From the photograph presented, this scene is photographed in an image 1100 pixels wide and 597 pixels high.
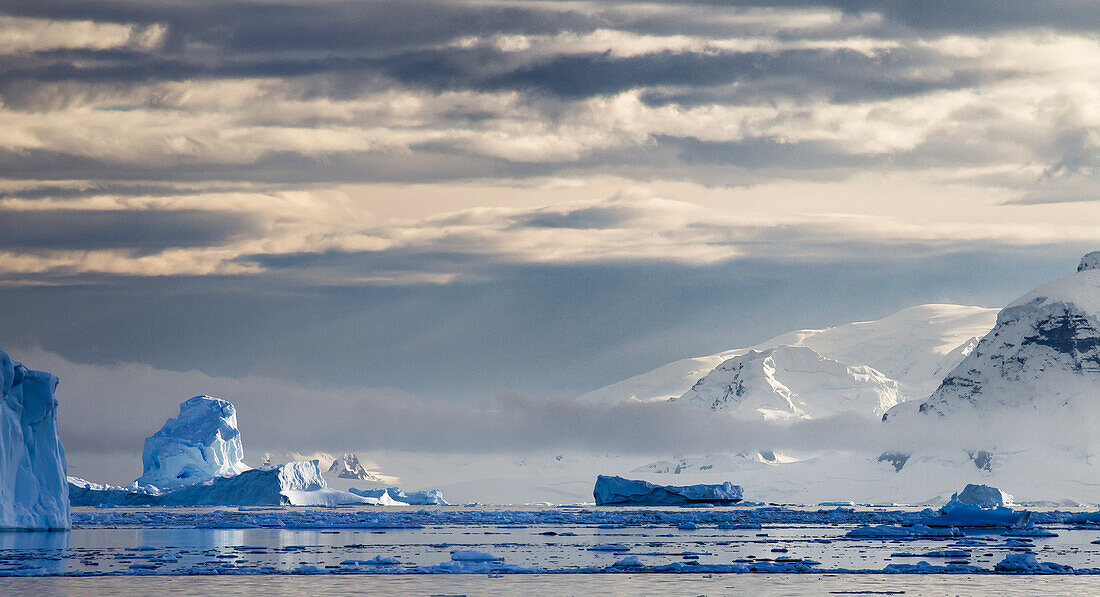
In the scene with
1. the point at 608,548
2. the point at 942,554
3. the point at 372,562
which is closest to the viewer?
the point at 372,562

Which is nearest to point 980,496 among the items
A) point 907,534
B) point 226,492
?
point 907,534

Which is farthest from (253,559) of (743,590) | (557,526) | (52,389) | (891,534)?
(557,526)

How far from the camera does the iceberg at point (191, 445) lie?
13900 centimetres

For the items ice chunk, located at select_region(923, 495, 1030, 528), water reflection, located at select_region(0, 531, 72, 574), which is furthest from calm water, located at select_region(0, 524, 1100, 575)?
ice chunk, located at select_region(923, 495, 1030, 528)

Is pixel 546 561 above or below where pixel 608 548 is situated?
below

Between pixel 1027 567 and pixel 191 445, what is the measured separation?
107 meters

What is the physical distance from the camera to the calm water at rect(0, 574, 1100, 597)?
123 ft

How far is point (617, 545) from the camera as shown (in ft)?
192

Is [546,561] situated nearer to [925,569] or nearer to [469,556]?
[469,556]

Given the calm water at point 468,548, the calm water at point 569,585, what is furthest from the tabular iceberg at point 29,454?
the calm water at point 569,585

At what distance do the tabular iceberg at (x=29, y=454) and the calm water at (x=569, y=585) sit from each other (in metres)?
29.2

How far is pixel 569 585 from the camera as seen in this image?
39.7 metres

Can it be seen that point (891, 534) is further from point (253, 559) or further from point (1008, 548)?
point (253, 559)

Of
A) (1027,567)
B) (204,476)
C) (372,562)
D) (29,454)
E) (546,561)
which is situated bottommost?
(1027,567)
